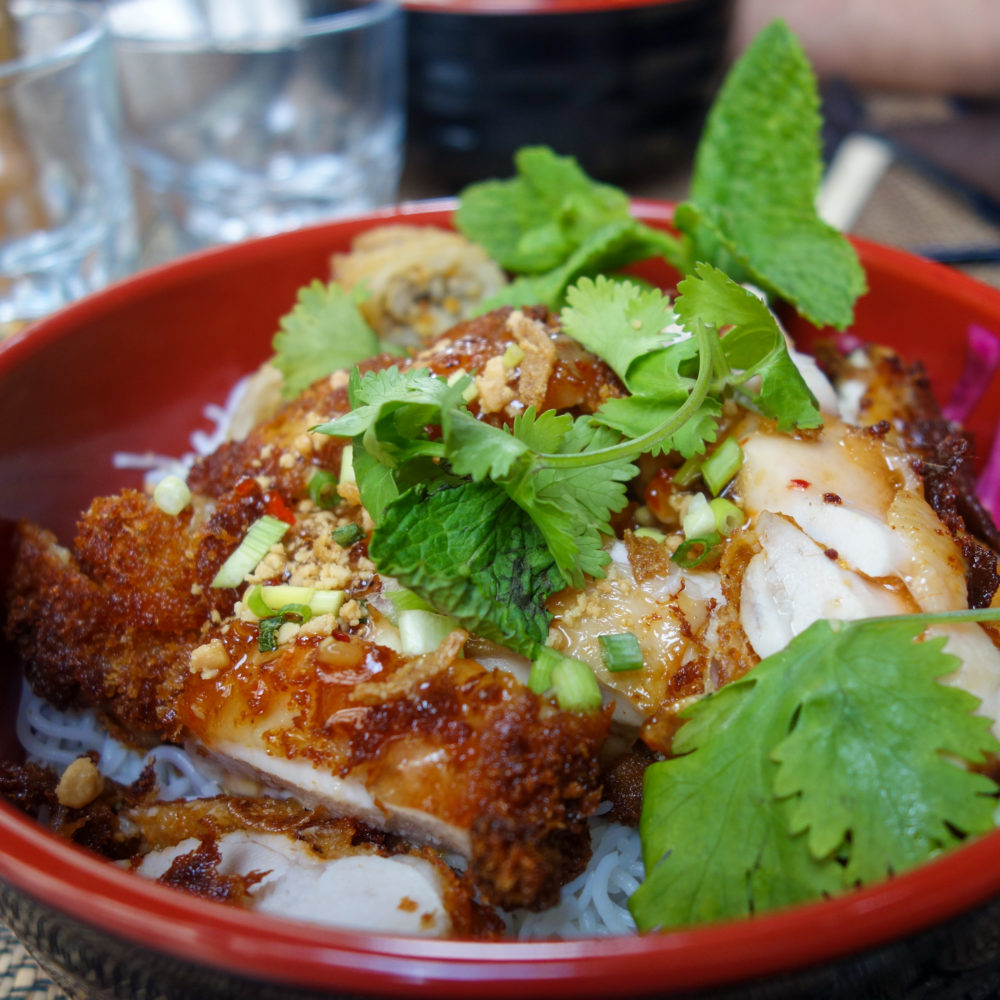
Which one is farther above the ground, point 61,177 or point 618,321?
point 618,321

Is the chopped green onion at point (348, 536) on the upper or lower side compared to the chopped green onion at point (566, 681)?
upper

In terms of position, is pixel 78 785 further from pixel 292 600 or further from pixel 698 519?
pixel 698 519

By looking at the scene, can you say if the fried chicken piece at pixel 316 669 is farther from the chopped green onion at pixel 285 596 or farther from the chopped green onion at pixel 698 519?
the chopped green onion at pixel 698 519

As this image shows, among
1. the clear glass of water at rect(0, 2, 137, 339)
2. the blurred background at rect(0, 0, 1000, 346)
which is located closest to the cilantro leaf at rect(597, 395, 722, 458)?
the blurred background at rect(0, 0, 1000, 346)

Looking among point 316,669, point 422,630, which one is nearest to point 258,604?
point 316,669

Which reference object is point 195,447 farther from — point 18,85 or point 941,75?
point 941,75

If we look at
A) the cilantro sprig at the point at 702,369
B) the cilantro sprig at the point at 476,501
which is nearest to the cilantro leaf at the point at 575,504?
the cilantro sprig at the point at 476,501
